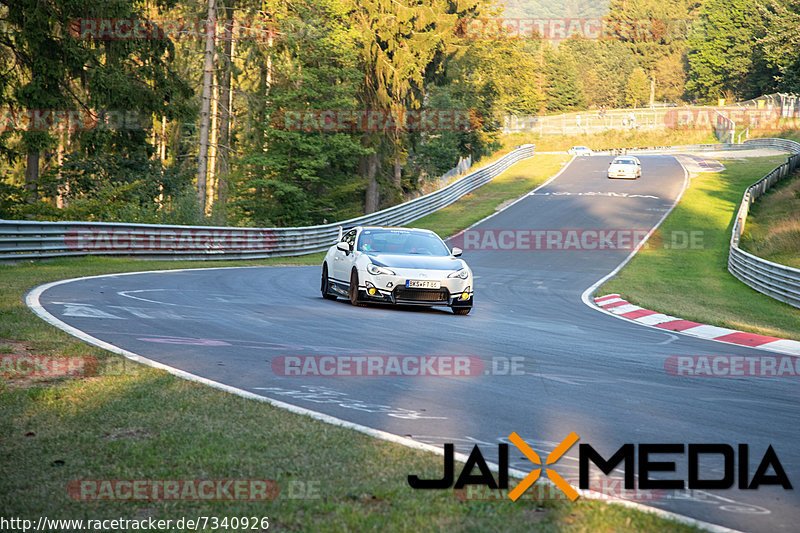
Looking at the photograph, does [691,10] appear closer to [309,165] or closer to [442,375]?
[309,165]

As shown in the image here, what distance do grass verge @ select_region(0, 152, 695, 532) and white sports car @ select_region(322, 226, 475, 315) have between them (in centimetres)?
732

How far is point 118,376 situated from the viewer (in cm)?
660

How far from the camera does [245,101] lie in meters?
40.7

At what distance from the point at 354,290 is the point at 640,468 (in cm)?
1018

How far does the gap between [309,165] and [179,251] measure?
1628 cm

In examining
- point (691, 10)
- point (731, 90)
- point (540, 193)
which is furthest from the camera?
point (691, 10)

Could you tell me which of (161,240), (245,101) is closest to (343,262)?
(161,240)

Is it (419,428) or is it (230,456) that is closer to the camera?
(230,456)

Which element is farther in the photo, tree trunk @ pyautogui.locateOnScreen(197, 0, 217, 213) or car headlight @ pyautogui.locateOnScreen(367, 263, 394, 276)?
tree trunk @ pyautogui.locateOnScreen(197, 0, 217, 213)

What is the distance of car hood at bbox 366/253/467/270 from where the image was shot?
14133 millimetres

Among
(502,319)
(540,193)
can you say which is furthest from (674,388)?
(540,193)

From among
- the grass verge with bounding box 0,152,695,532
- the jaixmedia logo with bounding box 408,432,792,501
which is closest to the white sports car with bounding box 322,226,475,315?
the grass verge with bounding box 0,152,695,532

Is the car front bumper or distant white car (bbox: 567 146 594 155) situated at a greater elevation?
distant white car (bbox: 567 146 594 155)

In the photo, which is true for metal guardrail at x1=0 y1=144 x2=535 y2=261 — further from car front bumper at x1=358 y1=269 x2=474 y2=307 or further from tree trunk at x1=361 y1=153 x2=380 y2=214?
car front bumper at x1=358 y1=269 x2=474 y2=307
